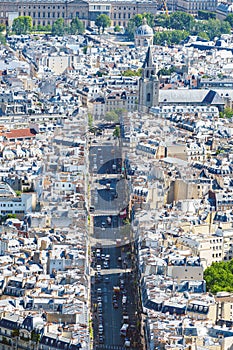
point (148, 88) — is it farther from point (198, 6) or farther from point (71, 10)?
point (198, 6)

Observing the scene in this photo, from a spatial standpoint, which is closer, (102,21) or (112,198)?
(112,198)

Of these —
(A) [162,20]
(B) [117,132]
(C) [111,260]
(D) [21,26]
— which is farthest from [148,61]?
(A) [162,20]

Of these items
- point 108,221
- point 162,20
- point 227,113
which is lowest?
point 162,20

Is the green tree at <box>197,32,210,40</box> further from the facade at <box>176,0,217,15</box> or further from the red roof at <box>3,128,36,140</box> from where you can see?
the red roof at <box>3,128,36,140</box>

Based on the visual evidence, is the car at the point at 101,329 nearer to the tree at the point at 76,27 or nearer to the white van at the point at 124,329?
the white van at the point at 124,329

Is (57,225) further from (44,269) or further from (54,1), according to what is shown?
(54,1)

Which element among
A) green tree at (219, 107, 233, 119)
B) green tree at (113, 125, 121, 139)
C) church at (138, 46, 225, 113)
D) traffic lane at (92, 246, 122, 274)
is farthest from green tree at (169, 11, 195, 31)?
traffic lane at (92, 246, 122, 274)

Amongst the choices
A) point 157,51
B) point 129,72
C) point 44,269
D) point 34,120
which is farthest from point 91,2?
point 44,269

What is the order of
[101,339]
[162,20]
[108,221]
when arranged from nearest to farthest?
1. [101,339]
2. [108,221]
3. [162,20]
